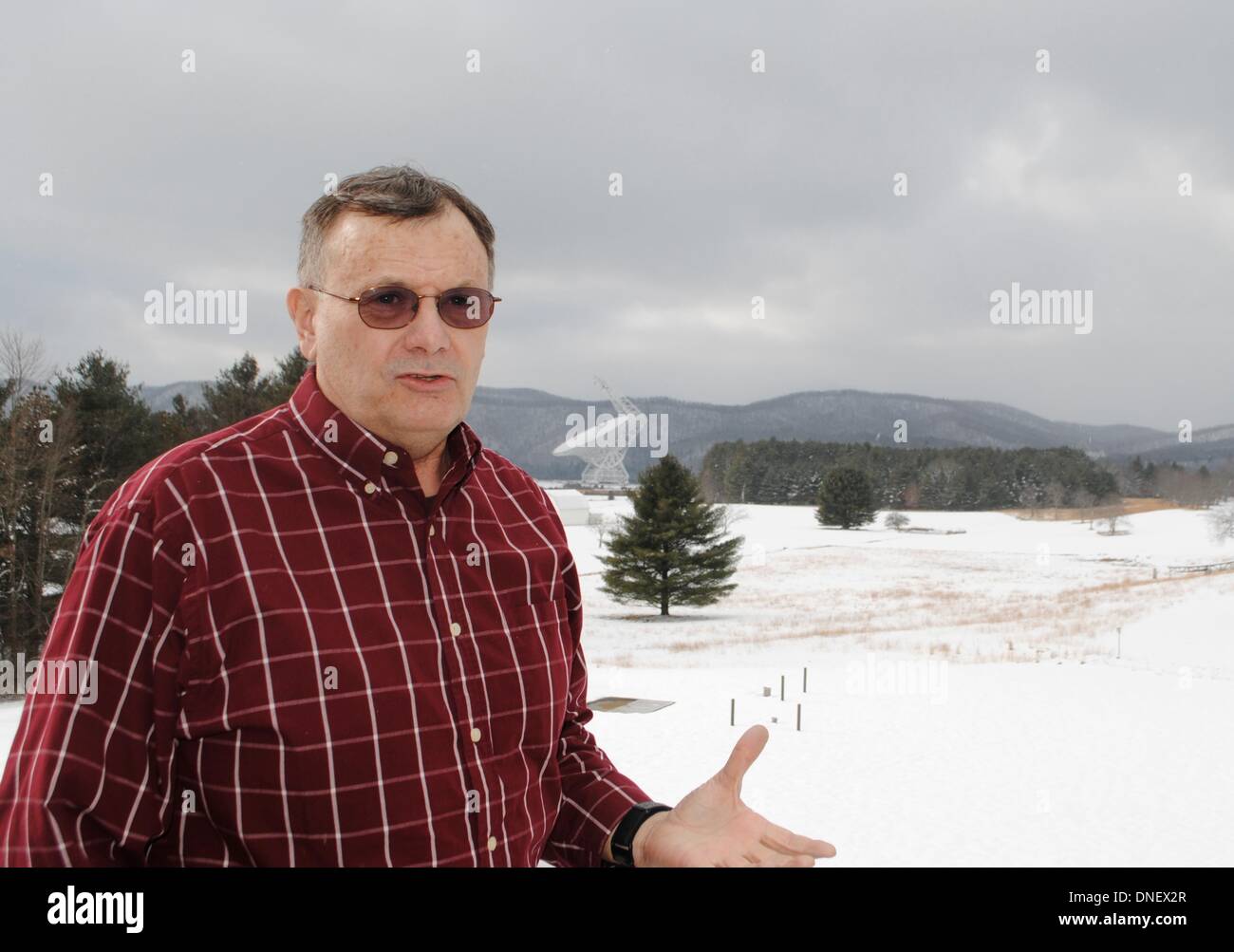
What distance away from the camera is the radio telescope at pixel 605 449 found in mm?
48031

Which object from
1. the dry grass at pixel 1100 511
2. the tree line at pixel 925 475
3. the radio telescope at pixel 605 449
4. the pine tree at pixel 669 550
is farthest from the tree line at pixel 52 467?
the dry grass at pixel 1100 511

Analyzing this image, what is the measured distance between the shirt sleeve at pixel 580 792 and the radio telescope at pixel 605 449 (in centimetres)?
4563

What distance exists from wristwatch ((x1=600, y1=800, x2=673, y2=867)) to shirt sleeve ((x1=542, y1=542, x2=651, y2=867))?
12 mm

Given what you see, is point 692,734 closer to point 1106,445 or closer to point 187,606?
point 187,606

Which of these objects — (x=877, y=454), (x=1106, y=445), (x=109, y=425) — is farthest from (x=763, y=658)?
(x=1106, y=445)

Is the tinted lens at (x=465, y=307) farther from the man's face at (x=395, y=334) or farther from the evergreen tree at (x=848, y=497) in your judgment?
the evergreen tree at (x=848, y=497)

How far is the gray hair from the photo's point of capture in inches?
63.7

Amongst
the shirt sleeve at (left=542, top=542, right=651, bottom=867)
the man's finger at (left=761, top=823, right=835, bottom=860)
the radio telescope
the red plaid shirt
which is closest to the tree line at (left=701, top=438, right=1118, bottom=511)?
the radio telescope

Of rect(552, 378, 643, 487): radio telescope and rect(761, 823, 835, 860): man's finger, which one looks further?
rect(552, 378, 643, 487): radio telescope

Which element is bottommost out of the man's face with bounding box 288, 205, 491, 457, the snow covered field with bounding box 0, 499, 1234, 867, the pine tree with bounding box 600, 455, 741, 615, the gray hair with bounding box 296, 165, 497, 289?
the snow covered field with bounding box 0, 499, 1234, 867

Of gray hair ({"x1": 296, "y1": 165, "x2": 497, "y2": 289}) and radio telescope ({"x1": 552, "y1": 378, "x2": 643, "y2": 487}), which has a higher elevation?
radio telescope ({"x1": 552, "y1": 378, "x2": 643, "y2": 487})

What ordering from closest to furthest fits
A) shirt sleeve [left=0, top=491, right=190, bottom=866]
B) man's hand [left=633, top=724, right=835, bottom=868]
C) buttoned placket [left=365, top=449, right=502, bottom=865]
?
shirt sleeve [left=0, top=491, right=190, bottom=866], buttoned placket [left=365, top=449, right=502, bottom=865], man's hand [left=633, top=724, right=835, bottom=868]

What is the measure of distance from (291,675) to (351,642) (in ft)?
0.34

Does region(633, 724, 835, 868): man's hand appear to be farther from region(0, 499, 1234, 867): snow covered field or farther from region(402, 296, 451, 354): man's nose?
region(0, 499, 1234, 867): snow covered field
